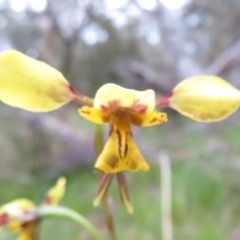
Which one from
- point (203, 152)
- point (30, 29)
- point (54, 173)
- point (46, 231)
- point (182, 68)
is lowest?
point (46, 231)

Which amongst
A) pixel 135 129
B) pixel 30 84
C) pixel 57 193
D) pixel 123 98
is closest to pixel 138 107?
pixel 123 98

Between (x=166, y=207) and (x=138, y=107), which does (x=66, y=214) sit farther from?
(x=166, y=207)

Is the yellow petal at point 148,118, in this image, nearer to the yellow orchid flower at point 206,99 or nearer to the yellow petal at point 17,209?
the yellow orchid flower at point 206,99

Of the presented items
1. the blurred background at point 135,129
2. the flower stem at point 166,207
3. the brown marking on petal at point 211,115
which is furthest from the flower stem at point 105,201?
the blurred background at point 135,129

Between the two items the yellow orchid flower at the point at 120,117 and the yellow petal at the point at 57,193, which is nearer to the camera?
the yellow orchid flower at the point at 120,117

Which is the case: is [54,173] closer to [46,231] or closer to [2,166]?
[2,166]

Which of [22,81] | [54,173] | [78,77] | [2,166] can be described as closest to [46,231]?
[54,173]
